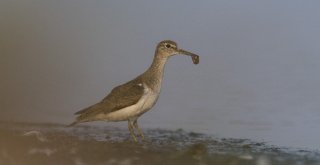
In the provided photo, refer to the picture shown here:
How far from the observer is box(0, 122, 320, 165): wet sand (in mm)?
9266

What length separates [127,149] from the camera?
9.91 meters

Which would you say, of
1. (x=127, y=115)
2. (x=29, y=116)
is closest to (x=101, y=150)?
(x=127, y=115)

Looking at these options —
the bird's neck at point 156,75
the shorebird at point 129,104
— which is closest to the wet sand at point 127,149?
the shorebird at point 129,104

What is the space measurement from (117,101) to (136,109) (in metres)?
0.34

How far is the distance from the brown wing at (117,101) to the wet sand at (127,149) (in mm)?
363

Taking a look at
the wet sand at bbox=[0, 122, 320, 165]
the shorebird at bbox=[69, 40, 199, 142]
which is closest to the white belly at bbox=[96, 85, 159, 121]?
the shorebird at bbox=[69, 40, 199, 142]

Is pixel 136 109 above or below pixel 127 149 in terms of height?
above

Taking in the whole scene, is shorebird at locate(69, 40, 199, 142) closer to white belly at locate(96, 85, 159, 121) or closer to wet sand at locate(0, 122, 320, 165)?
white belly at locate(96, 85, 159, 121)

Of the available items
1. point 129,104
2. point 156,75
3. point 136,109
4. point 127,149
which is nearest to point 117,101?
point 129,104

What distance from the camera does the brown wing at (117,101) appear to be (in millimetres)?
10562

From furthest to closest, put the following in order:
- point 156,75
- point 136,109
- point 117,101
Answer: point 156,75
point 117,101
point 136,109

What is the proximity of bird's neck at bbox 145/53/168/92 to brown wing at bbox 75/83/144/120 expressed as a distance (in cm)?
18

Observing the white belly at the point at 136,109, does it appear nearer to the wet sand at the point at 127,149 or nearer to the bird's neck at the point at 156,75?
the bird's neck at the point at 156,75

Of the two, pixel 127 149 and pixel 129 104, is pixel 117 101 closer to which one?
pixel 129 104
